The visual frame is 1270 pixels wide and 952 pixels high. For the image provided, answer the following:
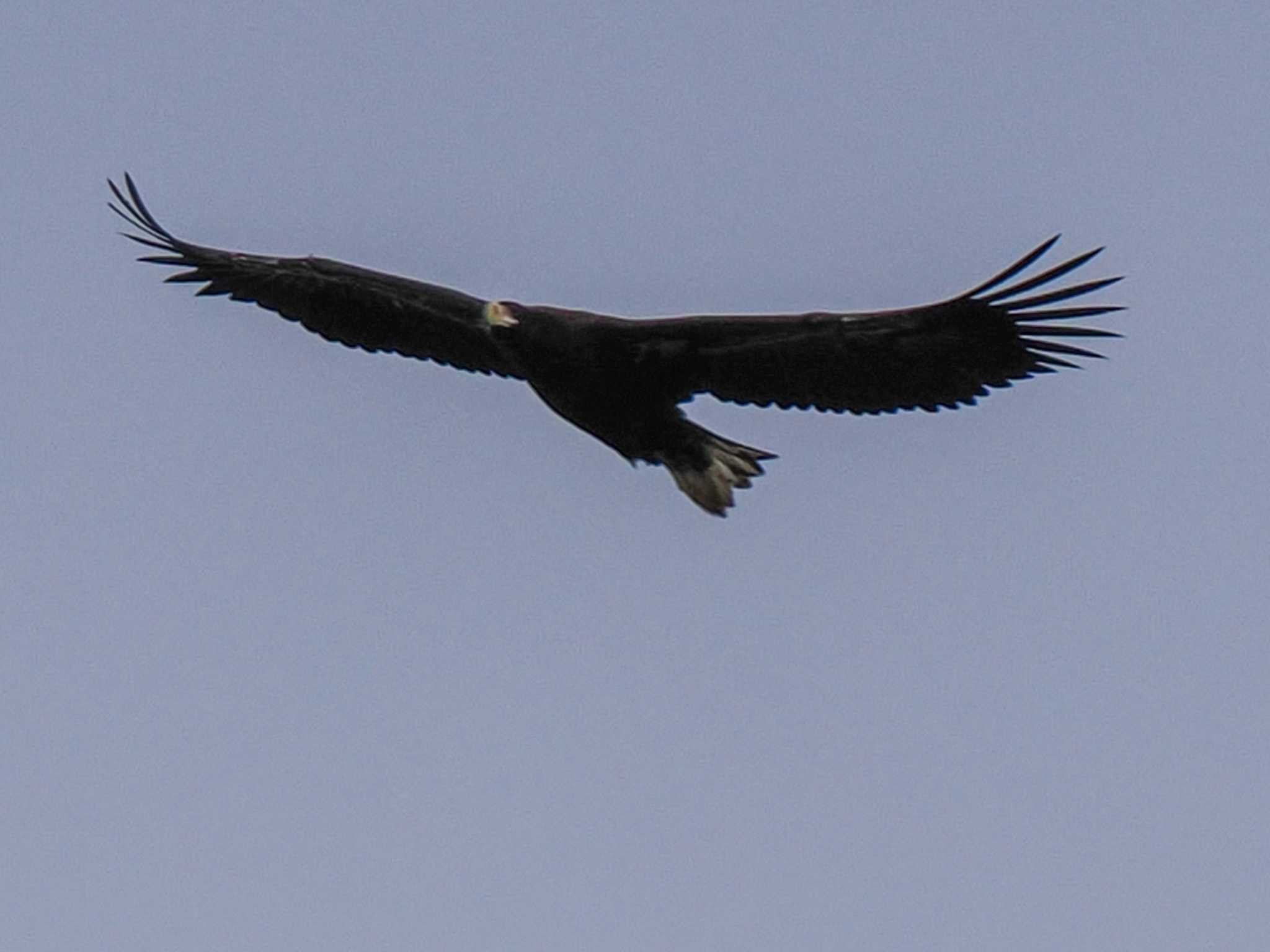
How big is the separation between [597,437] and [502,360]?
102cm

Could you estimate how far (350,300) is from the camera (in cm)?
1858

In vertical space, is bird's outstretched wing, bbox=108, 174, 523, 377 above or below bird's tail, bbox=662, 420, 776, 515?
above

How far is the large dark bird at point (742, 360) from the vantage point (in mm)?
→ 16078

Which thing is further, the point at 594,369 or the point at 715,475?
the point at 715,475

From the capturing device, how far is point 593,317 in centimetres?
1672

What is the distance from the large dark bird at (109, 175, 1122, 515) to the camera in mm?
16078

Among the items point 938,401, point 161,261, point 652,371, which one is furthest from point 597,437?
point 161,261

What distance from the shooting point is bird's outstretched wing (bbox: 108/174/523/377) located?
18.2 metres

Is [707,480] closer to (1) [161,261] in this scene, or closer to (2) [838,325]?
(2) [838,325]

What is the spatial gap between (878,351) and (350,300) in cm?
370

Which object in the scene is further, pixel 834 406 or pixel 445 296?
pixel 445 296

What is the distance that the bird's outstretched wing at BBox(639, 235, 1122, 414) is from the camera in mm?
15984

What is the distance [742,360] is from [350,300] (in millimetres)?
2961

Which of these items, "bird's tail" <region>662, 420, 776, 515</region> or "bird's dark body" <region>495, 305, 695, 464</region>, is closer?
"bird's dark body" <region>495, 305, 695, 464</region>
